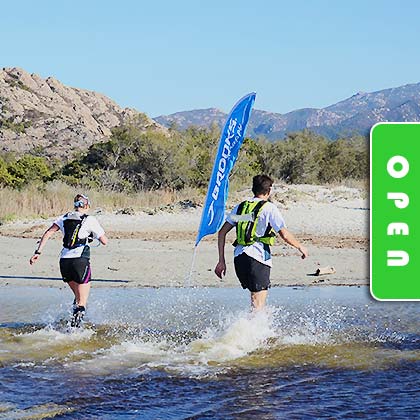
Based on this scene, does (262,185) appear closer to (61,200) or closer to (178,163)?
(61,200)

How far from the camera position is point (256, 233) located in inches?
336

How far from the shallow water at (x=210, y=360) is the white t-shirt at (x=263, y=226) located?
0.73 m

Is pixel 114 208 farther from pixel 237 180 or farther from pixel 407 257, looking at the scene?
pixel 407 257

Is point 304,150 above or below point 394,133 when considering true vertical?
above

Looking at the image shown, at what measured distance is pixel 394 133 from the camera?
3371 mm

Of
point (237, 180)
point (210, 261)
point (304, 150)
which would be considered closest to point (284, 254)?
point (210, 261)

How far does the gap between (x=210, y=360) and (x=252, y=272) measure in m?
0.98

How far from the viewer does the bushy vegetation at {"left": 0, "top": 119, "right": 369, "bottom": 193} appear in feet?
121

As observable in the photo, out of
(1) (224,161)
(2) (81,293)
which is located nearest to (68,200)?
(2) (81,293)

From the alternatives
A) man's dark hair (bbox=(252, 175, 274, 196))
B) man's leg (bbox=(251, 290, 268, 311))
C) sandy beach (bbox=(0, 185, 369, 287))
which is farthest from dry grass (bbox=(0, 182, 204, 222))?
man's dark hair (bbox=(252, 175, 274, 196))

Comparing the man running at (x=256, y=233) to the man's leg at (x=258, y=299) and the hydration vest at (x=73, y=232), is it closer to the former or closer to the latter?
the man's leg at (x=258, y=299)

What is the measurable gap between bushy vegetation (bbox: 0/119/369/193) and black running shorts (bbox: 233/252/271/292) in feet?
83.0

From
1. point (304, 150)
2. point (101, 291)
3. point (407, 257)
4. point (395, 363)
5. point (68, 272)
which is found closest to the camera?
point (407, 257)

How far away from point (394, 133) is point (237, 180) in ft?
105
